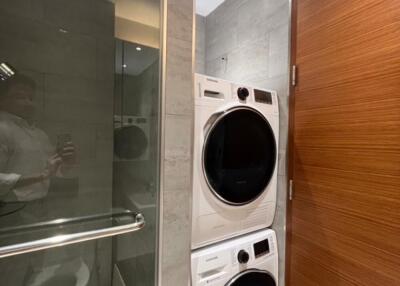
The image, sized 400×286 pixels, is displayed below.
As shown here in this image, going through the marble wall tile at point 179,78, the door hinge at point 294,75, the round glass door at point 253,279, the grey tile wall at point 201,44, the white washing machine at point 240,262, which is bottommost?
the round glass door at point 253,279

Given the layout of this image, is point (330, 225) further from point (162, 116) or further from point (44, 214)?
point (44, 214)

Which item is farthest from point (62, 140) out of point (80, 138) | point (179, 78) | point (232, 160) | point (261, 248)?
point (261, 248)

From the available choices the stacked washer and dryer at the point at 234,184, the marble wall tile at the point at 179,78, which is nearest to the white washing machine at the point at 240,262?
the stacked washer and dryer at the point at 234,184

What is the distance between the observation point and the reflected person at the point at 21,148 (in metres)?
0.90

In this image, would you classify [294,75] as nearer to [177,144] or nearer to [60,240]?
[177,144]

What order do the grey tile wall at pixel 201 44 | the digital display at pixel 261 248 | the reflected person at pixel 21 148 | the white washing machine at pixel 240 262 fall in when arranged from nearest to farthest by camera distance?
the reflected person at pixel 21 148 → the white washing machine at pixel 240 262 → the digital display at pixel 261 248 → the grey tile wall at pixel 201 44

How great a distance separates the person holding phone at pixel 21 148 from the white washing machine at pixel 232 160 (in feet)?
2.08

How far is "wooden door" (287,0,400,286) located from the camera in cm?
99

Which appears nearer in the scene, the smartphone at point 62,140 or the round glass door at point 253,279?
the smartphone at point 62,140

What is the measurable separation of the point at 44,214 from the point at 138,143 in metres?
0.47

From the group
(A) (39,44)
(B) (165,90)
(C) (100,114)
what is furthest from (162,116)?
(A) (39,44)

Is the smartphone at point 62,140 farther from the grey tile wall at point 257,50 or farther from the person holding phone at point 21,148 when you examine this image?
the grey tile wall at point 257,50

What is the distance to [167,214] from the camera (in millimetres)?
969

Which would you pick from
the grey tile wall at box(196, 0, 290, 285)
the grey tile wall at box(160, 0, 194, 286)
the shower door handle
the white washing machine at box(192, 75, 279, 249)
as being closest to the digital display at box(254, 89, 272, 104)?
the white washing machine at box(192, 75, 279, 249)
